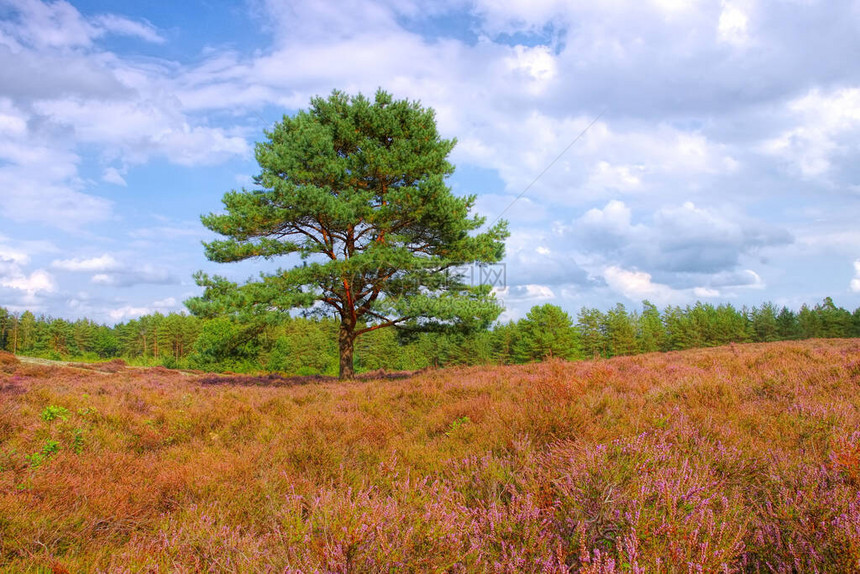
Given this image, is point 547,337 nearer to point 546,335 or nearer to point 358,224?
point 546,335

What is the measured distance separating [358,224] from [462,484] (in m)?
12.5

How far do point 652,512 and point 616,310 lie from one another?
306 ft

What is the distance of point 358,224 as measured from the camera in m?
14.9

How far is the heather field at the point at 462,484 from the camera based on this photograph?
2037 millimetres

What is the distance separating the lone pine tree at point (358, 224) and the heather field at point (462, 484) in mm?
6967

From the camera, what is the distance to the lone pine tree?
13.3 metres

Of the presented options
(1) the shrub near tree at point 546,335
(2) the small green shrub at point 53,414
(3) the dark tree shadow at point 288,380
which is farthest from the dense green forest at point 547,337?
(2) the small green shrub at point 53,414

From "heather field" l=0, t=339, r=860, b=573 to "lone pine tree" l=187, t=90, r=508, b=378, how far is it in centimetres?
697

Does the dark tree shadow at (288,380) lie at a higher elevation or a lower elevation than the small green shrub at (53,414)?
lower

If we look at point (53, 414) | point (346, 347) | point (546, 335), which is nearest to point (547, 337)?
point (546, 335)

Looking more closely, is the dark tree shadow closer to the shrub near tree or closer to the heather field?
the heather field

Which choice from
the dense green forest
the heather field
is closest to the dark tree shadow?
the heather field

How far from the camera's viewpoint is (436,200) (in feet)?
45.0

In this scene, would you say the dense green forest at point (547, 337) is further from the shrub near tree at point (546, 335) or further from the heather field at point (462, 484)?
the heather field at point (462, 484)
